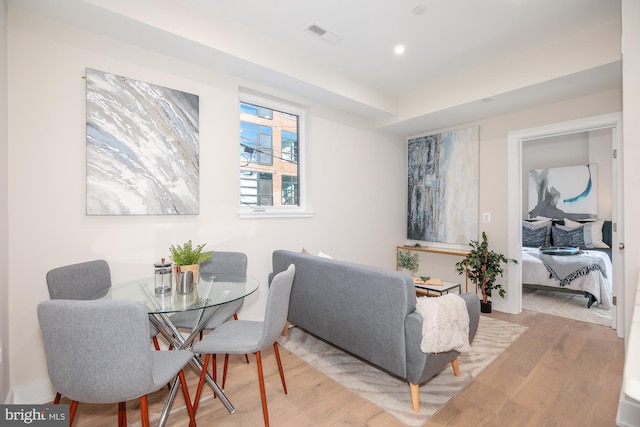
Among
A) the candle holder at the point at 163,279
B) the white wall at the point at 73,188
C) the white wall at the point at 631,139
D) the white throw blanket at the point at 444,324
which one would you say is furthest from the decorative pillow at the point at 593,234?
the candle holder at the point at 163,279

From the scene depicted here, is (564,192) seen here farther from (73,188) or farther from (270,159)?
(73,188)

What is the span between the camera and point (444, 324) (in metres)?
1.80

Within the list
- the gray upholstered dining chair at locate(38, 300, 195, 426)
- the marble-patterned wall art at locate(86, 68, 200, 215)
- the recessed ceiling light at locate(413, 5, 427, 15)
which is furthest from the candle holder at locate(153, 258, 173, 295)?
the recessed ceiling light at locate(413, 5, 427, 15)

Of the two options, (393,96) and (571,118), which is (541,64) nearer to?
(571,118)

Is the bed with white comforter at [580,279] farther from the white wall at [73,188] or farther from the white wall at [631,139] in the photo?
the white wall at [73,188]

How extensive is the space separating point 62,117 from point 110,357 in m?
1.81

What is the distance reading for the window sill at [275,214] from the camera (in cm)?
304

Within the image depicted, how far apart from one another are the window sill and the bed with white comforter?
338 cm

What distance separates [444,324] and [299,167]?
8.02ft

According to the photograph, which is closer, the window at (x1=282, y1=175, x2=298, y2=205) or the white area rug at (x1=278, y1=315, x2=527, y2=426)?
the white area rug at (x1=278, y1=315, x2=527, y2=426)

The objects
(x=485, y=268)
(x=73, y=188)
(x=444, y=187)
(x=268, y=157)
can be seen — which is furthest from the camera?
(x=444, y=187)

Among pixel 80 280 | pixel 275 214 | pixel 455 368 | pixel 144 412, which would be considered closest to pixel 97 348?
pixel 144 412

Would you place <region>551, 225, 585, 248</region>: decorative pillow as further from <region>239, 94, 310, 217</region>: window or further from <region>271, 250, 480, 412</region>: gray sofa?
<region>239, 94, 310, 217</region>: window

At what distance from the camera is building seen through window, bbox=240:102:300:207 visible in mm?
3221
